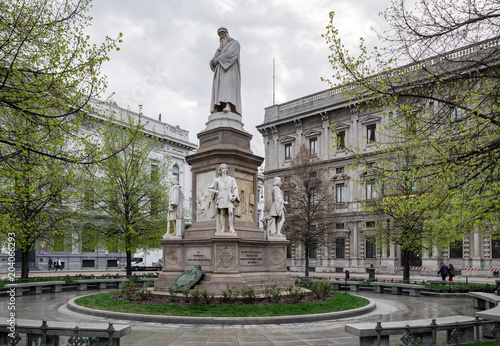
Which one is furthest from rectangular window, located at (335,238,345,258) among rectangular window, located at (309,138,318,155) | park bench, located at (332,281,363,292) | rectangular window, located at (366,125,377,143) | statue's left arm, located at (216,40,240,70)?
statue's left arm, located at (216,40,240,70)

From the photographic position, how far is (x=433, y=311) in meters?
14.5

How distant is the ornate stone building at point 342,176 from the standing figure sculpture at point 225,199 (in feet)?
76.4

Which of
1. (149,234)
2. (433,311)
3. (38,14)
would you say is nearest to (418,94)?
(433,311)

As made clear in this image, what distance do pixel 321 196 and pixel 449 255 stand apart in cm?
1358

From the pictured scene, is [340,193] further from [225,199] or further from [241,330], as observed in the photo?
[241,330]

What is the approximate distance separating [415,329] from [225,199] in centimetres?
761

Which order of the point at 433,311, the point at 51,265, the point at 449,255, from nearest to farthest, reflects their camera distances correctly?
the point at 433,311, the point at 449,255, the point at 51,265

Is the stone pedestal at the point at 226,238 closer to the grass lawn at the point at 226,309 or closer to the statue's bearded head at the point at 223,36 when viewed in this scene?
the grass lawn at the point at 226,309

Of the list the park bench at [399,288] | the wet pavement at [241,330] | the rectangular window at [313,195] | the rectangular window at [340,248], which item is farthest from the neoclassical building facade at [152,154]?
the wet pavement at [241,330]

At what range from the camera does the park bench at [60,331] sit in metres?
7.59

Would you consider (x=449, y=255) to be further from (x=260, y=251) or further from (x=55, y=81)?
(x=55, y=81)

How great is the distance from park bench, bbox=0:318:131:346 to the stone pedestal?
617 cm

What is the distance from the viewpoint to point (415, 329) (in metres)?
8.52

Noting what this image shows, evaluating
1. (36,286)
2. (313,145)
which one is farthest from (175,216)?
(313,145)
